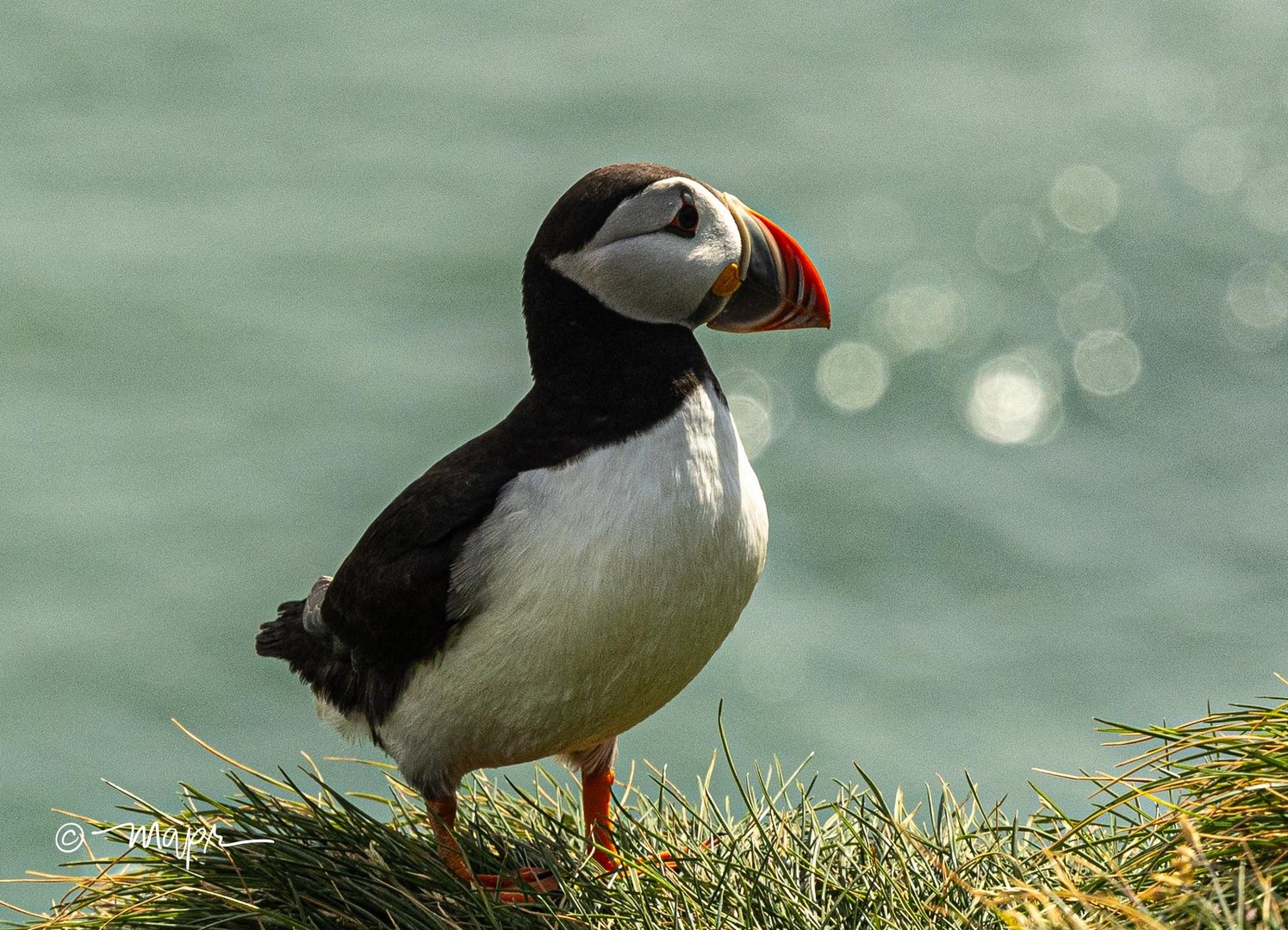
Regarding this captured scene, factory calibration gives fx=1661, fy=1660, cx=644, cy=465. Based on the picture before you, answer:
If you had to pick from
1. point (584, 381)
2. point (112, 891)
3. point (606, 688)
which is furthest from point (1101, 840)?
point (112, 891)

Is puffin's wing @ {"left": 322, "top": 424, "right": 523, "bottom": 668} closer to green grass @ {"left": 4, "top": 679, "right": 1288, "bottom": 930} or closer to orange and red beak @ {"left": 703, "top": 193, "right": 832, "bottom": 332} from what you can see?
green grass @ {"left": 4, "top": 679, "right": 1288, "bottom": 930}

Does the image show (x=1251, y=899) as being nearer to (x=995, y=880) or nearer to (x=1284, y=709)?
(x=1284, y=709)

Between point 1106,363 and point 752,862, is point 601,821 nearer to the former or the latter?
point 752,862

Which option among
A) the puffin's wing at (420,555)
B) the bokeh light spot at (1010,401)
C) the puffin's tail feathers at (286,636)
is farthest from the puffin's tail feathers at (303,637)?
the bokeh light spot at (1010,401)

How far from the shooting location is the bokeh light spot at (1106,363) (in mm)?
7922

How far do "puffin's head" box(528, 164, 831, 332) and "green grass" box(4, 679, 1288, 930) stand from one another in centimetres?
90

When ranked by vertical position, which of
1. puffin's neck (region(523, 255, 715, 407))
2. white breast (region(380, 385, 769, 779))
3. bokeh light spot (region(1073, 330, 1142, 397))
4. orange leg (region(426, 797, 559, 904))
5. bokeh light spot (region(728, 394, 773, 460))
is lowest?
orange leg (region(426, 797, 559, 904))

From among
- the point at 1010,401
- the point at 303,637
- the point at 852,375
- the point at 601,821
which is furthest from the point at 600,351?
the point at 1010,401

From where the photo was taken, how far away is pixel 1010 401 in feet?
26.2

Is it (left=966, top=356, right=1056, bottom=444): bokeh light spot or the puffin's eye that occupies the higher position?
(left=966, top=356, right=1056, bottom=444): bokeh light spot

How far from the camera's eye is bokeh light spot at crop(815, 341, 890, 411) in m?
7.94

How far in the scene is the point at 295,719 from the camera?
22.9 feet

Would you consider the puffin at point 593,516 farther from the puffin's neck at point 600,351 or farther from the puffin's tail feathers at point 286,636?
the puffin's tail feathers at point 286,636

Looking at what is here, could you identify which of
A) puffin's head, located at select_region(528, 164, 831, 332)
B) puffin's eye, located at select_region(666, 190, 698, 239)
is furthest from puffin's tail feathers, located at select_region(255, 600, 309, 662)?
puffin's eye, located at select_region(666, 190, 698, 239)
